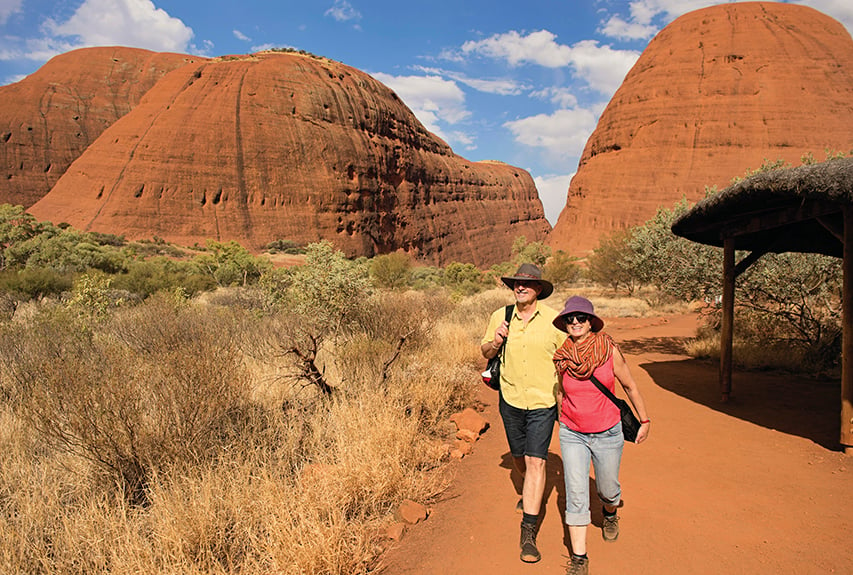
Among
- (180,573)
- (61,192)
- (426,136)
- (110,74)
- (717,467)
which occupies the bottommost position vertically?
(717,467)

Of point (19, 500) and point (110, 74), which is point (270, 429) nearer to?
point (19, 500)

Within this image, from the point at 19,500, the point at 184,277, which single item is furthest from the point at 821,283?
the point at 184,277

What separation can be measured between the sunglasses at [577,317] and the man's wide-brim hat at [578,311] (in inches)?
0.8

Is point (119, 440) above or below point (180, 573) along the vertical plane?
above

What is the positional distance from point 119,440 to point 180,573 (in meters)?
1.49

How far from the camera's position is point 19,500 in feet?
10.7

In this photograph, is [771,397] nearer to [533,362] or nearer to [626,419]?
[626,419]

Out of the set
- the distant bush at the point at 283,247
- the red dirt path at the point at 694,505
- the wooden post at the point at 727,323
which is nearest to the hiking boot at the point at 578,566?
A: the red dirt path at the point at 694,505

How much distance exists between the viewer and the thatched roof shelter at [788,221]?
15.1 ft

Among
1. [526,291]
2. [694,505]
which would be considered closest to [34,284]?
[526,291]

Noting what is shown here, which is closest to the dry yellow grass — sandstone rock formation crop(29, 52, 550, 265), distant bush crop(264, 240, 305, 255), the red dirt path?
the red dirt path

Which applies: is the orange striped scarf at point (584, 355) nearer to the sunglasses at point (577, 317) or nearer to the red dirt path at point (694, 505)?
the sunglasses at point (577, 317)

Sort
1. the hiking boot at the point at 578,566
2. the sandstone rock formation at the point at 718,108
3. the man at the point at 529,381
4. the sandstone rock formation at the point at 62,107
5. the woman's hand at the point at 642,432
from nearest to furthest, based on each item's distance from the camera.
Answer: the hiking boot at the point at 578,566, the woman's hand at the point at 642,432, the man at the point at 529,381, the sandstone rock formation at the point at 718,108, the sandstone rock formation at the point at 62,107

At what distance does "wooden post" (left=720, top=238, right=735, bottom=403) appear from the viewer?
668 centimetres
